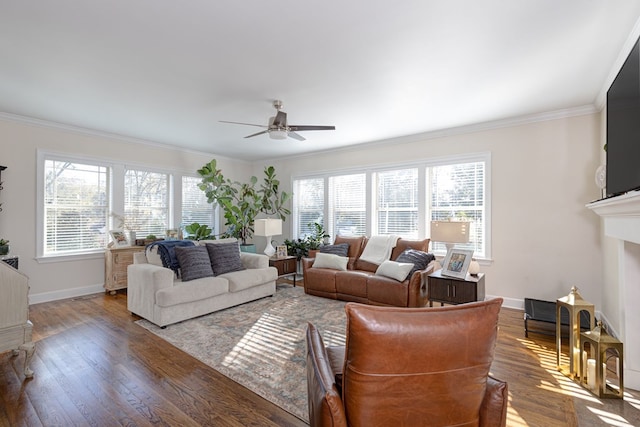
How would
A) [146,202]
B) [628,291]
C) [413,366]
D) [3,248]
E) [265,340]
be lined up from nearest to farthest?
[413,366] → [628,291] → [265,340] → [3,248] → [146,202]

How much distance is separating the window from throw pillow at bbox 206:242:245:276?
90.7 inches

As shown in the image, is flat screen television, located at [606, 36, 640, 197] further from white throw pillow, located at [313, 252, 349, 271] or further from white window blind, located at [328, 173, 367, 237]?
white window blind, located at [328, 173, 367, 237]

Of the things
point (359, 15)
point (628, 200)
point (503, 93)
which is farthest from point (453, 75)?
point (628, 200)

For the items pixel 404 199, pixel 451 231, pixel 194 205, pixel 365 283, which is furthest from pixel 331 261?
pixel 194 205

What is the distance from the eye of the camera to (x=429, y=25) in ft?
7.20

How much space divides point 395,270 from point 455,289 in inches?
34.2

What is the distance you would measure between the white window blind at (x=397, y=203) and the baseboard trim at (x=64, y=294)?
4.90 metres

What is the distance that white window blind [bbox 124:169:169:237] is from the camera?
547cm

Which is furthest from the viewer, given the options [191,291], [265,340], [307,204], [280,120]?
[307,204]

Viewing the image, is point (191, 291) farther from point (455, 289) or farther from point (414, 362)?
point (414, 362)

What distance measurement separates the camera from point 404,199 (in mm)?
5352

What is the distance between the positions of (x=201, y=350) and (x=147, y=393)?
70 cm

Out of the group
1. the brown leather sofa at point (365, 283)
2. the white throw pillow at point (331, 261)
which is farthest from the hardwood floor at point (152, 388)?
the white throw pillow at point (331, 261)

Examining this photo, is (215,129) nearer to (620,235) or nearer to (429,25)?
(429,25)
